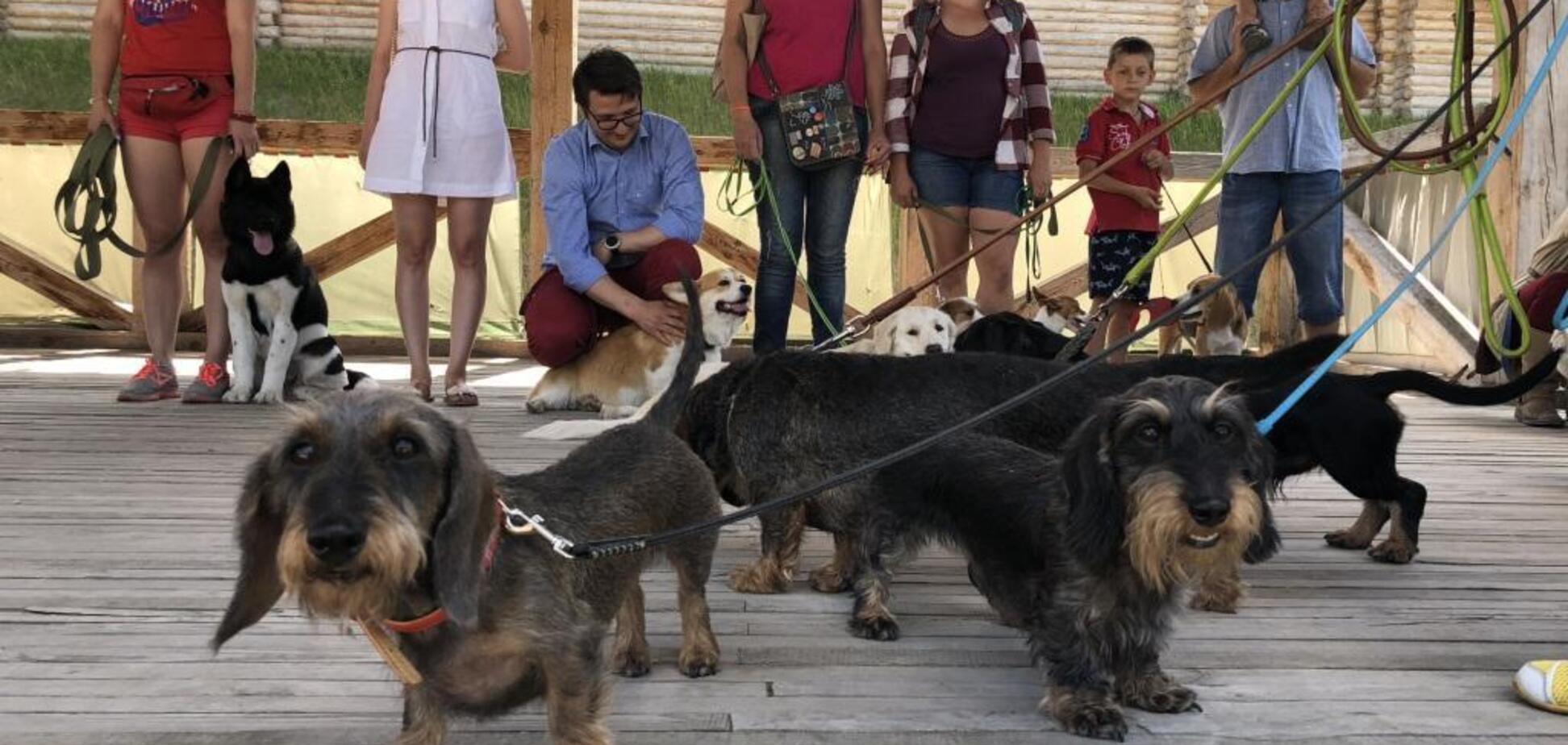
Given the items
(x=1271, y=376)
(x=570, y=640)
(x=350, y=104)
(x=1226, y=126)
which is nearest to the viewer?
(x=570, y=640)

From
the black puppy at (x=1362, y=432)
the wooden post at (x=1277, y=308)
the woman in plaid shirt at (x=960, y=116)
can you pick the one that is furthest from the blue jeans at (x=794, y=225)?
the wooden post at (x=1277, y=308)

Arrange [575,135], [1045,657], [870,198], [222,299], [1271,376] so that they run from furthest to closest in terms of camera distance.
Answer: [870,198] < [222,299] < [575,135] < [1271,376] < [1045,657]

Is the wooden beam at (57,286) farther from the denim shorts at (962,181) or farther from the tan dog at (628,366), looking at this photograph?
the denim shorts at (962,181)

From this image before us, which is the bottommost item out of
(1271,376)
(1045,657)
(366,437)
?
(1045,657)

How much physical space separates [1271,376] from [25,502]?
12.2 ft

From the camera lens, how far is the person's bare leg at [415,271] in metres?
6.89

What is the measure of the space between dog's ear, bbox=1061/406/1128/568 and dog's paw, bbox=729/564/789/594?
111 cm

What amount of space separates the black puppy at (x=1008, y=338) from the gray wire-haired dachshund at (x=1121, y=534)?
2.89 m

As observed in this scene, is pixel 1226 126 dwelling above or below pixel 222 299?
above

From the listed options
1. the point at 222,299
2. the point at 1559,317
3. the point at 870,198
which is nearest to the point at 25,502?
the point at 222,299

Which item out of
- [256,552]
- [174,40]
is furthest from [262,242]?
[256,552]

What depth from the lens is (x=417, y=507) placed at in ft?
7.02

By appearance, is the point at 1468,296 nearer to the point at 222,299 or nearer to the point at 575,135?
the point at 575,135

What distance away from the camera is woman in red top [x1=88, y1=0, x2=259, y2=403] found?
6.61 meters
